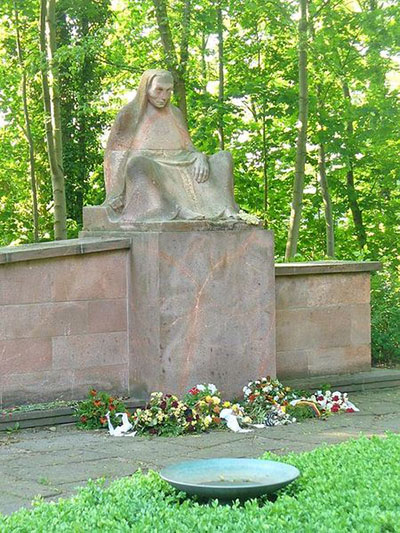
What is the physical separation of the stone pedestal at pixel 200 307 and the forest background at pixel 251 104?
3058 mm

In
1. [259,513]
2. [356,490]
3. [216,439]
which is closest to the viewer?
[259,513]

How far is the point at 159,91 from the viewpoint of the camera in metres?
9.74

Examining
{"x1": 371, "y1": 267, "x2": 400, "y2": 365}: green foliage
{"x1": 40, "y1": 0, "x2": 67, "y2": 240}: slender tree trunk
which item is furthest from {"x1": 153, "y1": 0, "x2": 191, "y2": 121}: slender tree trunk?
{"x1": 371, "y1": 267, "x2": 400, "y2": 365}: green foliage

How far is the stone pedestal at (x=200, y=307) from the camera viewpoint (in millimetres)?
8977

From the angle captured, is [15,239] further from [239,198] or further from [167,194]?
[167,194]

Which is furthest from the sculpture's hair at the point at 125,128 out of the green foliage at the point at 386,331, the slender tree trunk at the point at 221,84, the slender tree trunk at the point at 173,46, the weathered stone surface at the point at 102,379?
the slender tree trunk at the point at 221,84

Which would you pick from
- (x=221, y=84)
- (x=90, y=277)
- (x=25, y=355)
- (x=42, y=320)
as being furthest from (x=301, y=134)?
(x=25, y=355)

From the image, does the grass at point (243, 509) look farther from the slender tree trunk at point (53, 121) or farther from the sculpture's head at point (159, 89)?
the slender tree trunk at point (53, 121)

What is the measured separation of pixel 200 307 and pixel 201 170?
1.34m

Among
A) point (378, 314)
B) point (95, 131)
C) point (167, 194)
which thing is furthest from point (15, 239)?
point (167, 194)

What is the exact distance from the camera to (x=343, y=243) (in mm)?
23500

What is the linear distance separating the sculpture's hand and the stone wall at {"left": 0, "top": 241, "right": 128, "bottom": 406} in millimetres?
1000

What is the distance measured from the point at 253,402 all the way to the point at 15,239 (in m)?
15.6

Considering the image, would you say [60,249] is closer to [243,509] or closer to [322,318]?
[322,318]
